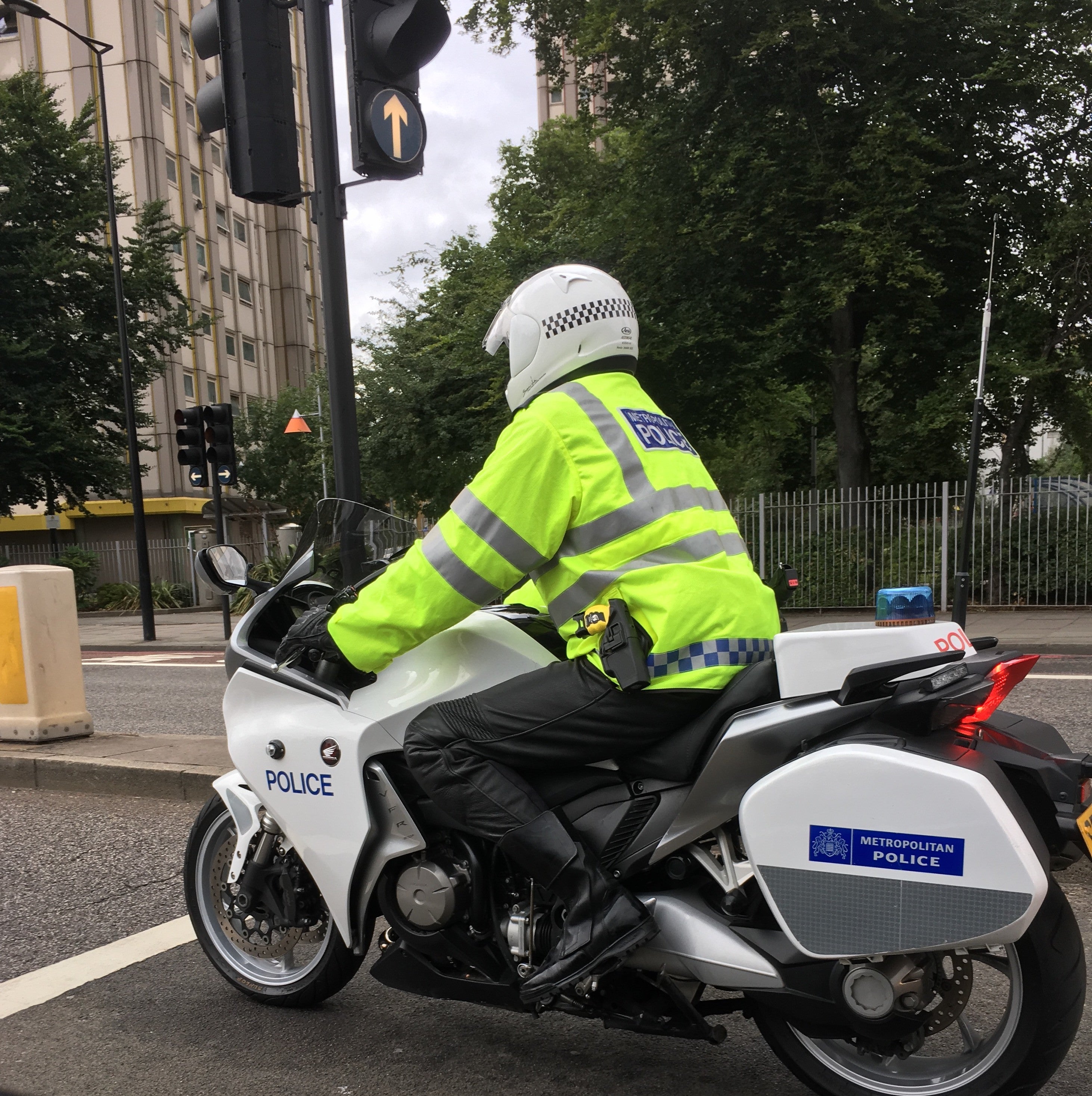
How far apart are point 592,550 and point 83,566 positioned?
28464 millimetres

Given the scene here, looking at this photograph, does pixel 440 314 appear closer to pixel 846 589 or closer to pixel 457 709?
pixel 846 589

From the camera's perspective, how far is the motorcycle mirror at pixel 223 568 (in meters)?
2.93

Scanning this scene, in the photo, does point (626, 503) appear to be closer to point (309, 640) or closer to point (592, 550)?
point (592, 550)

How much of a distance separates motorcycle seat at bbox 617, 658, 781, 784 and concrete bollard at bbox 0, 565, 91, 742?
5380 mm

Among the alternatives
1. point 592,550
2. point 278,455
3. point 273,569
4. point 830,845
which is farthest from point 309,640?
point 278,455

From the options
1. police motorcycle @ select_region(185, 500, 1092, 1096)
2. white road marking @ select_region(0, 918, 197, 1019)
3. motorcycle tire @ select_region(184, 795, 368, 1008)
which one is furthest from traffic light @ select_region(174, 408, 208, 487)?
police motorcycle @ select_region(185, 500, 1092, 1096)

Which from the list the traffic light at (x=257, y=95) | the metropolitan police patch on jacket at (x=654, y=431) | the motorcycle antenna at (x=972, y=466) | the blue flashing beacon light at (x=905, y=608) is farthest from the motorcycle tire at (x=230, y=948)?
the motorcycle antenna at (x=972, y=466)

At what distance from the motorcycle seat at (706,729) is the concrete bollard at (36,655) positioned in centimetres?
538

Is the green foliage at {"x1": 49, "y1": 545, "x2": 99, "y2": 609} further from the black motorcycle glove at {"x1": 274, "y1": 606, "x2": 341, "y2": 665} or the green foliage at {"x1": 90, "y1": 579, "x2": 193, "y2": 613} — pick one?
the black motorcycle glove at {"x1": 274, "y1": 606, "x2": 341, "y2": 665}

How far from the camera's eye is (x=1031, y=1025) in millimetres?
2148

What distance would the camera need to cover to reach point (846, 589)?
16844mm

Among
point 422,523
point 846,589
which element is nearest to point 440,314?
point 422,523

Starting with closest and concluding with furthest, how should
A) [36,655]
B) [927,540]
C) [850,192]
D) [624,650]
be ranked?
1. [624,650]
2. [36,655]
3. [850,192]
4. [927,540]

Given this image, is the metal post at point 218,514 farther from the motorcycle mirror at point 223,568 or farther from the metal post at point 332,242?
the motorcycle mirror at point 223,568
